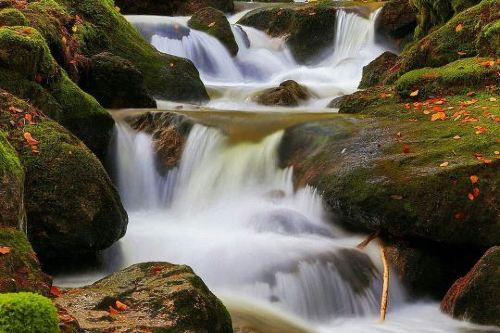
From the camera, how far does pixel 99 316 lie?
352cm

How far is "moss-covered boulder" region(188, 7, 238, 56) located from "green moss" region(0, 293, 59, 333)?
45.7 ft

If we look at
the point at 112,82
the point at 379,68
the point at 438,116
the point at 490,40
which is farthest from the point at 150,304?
the point at 379,68

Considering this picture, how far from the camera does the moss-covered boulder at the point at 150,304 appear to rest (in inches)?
139

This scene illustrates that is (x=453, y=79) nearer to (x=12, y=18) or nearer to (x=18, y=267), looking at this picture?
(x=12, y=18)

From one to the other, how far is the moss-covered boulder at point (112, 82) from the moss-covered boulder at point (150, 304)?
5313 mm

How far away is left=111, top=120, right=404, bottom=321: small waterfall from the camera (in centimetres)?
559

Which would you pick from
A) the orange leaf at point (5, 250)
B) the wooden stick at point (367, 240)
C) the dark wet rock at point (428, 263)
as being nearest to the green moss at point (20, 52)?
the orange leaf at point (5, 250)

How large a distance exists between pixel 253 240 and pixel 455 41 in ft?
18.5

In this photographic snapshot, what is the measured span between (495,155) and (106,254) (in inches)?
167

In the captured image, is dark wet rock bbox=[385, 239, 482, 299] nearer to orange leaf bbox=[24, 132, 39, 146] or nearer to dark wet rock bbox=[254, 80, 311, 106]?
orange leaf bbox=[24, 132, 39, 146]

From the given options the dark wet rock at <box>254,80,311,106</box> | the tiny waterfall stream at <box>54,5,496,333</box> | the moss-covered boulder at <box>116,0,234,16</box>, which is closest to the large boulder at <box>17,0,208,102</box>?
the tiny waterfall stream at <box>54,5,496,333</box>

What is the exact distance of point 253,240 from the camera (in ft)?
20.7

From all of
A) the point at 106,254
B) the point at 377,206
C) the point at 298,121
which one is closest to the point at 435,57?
the point at 298,121

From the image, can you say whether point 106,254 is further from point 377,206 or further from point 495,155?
point 495,155
